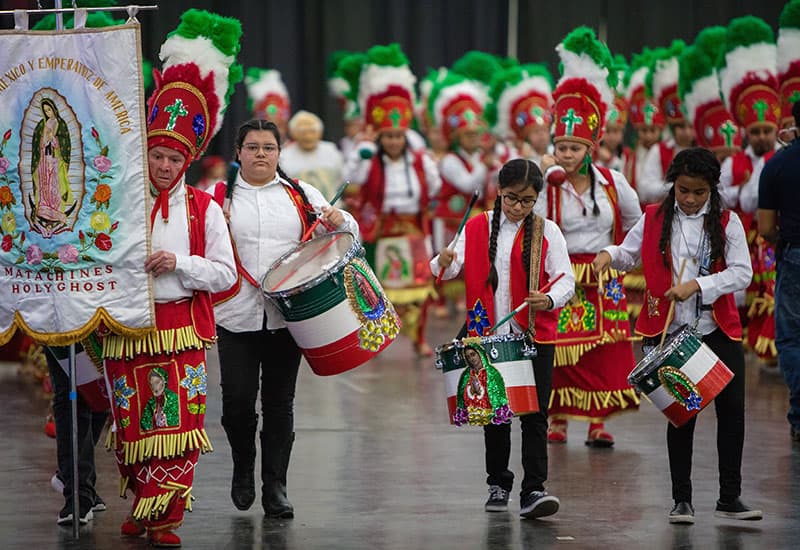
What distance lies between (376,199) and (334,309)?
609cm

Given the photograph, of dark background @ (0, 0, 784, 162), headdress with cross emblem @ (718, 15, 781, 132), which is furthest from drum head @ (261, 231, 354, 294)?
dark background @ (0, 0, 784, 162)

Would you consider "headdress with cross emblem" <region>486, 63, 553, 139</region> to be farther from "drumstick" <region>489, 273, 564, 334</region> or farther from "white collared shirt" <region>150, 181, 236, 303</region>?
"white collared shirt" <region>150, 181, 236, 303</region>

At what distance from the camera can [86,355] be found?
5.94 metres

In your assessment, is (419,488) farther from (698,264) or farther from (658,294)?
(698,264)

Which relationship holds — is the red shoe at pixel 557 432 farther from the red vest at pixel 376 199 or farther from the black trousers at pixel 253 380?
the red vest at pixel 376 199

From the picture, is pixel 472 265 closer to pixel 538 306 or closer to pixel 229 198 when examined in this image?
pixel 538 306

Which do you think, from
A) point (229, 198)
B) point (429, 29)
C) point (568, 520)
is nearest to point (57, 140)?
point (229, 198)

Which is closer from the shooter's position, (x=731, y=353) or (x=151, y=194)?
(x=151, y=194)

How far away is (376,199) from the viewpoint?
38.9 feet

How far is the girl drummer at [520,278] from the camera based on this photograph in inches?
243

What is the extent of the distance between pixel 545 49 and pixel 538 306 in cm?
1558

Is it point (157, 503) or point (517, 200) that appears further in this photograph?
point (517, 200)

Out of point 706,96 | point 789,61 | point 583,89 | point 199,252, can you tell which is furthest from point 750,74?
point 199,252

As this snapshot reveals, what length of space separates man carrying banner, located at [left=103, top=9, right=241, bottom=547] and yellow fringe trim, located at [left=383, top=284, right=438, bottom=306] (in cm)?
615
